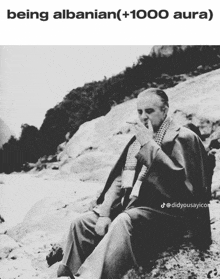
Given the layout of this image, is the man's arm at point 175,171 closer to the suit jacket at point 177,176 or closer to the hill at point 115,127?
the suit jacket at point 177,176

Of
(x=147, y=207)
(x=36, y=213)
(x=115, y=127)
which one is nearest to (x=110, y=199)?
(x=147, y=207)

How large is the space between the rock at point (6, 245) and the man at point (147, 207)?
2.45 feet

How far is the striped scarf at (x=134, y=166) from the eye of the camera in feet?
7.81

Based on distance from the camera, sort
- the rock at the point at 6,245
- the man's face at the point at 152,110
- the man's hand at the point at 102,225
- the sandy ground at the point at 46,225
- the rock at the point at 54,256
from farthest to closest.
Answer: the rock at the point at 6,245 → the rock at the point at 54,256 → the man's face at the point at 152,110 → the man's hand at the point at 102,225 → the sandy ground at the point at 46,225

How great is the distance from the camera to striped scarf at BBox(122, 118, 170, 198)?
2.38 metres

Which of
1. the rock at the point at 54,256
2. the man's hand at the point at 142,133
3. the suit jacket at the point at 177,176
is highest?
the man's hand at the point at 142,133

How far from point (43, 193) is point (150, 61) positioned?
2.10 m

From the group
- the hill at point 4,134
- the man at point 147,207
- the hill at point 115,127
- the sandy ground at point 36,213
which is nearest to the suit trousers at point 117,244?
the man at point 147,207

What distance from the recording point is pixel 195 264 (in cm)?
221

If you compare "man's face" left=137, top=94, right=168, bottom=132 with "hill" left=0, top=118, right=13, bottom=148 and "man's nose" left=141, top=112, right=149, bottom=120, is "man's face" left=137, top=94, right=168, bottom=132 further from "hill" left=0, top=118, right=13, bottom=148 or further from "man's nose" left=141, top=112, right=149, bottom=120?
"hill" left=0, top=118, right=13, bottom=148

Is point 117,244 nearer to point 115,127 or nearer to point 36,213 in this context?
point 36,213

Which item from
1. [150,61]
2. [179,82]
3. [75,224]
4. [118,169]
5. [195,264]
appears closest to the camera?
[195,264]
